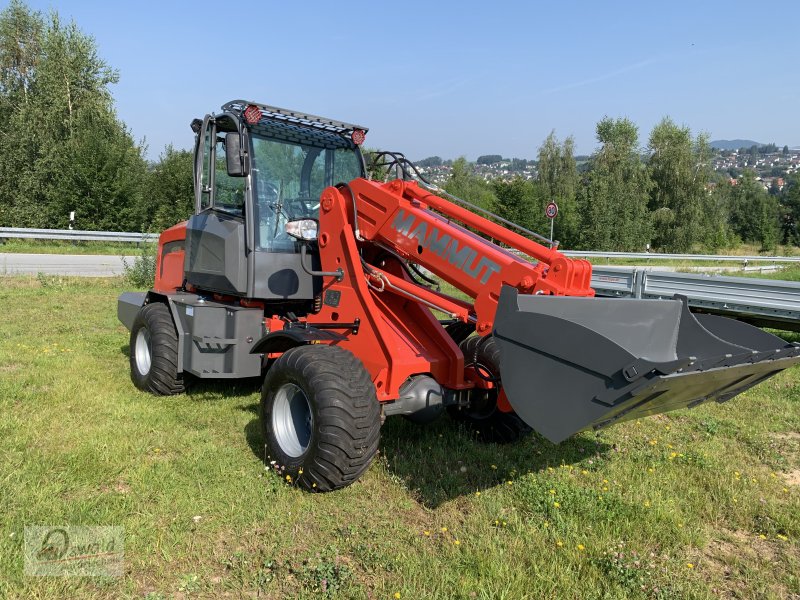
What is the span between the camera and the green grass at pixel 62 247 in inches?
841

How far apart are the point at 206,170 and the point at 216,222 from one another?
0.59m

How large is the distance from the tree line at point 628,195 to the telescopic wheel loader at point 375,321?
3143 centimetres

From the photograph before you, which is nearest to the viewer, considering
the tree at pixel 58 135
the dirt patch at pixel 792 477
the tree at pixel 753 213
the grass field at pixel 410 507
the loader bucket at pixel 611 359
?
the loader bucket at pixel 611 359

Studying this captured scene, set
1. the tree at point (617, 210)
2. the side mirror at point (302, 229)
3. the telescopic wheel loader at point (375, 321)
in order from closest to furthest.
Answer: the telescopic wheel loader at point (375, 321)
the side mirror at point (302, 229)
the tree at point (617, 210)

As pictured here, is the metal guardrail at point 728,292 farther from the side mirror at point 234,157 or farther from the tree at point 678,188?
the tree at point 678,188

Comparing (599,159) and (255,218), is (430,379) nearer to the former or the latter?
(255,218)

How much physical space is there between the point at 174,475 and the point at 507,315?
8.33 ft

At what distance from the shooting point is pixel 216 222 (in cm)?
554

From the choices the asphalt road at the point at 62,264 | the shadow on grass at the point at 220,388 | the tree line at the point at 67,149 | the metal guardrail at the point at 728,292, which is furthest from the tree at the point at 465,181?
the shadow on grass at the point at 220,388

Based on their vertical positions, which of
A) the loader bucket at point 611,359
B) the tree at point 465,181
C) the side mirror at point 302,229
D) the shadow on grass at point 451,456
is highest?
the tree at point 465,181

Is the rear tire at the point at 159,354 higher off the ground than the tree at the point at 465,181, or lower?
lower

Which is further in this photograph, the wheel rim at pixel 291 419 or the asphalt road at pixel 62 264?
the asphalt road at pixel 62 264

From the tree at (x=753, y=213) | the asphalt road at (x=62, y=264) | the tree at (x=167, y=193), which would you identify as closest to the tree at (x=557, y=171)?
the tree at (x=753, y=213)

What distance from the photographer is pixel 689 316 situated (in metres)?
4.03
